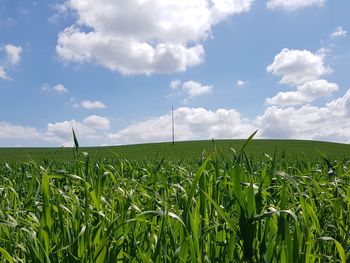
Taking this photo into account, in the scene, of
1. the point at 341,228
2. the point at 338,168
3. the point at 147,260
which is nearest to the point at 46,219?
the point at 147,260

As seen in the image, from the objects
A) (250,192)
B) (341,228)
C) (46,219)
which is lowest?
(341,228)

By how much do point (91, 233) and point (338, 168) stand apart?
2543mm

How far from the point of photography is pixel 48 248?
2.29 meters

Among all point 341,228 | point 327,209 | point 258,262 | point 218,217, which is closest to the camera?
point 258,262

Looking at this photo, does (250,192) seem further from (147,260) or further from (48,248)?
(48,248)

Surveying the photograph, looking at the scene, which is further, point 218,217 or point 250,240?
point 218,217

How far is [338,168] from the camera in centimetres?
394

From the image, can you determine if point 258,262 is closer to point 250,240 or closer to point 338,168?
point 250,240

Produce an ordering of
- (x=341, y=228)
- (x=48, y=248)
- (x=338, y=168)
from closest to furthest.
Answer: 1. (x=48, y=248)
2. (x=341, y=228)
3. (x=338, y=168)

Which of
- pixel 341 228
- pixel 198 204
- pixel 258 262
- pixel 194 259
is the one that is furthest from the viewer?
pixel 341 228

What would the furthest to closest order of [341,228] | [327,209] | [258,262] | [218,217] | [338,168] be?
[338,168] → [327,209] → [341,228] → [218,217] → [258,262]

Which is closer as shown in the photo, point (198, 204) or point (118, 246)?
point (118, 246)

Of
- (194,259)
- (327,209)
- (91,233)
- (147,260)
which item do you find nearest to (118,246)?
(91,233)

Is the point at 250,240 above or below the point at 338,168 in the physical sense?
below
